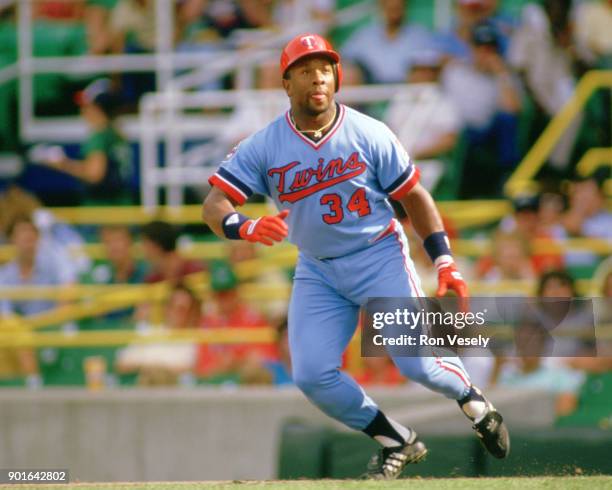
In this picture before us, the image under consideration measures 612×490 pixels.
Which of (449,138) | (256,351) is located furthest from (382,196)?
(449,138)

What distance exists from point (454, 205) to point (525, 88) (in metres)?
1.09

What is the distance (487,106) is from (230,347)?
120 inches

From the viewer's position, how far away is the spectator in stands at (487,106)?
448 inches

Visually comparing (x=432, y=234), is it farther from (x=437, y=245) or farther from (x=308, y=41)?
(x=308, y=41)

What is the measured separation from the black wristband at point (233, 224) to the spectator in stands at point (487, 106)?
18.8 ft

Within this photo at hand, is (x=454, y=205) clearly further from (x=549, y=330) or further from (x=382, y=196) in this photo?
(x=382, y=196)

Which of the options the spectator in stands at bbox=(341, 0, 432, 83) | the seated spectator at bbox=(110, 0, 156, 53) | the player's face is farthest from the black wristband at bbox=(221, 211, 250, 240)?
the seated spectator at bbox=(110, 0, 156, 53)

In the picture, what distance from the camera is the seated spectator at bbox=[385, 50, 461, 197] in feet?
37.9

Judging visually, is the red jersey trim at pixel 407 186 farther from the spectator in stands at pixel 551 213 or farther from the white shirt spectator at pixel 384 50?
the white shirt spectator at pixel 384 50

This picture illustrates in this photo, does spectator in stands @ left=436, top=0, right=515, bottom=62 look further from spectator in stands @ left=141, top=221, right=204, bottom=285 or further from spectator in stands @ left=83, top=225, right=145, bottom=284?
spectator in stands @ left=83, top=225, right=145, bottom=284

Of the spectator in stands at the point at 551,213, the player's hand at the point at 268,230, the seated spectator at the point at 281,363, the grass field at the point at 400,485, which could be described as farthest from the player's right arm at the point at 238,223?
the spectator in stands at the point at 551,213

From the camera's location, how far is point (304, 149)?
20.1ft

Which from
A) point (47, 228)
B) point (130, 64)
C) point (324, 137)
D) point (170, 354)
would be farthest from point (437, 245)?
point (130, 64)

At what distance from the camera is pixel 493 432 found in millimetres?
6281
